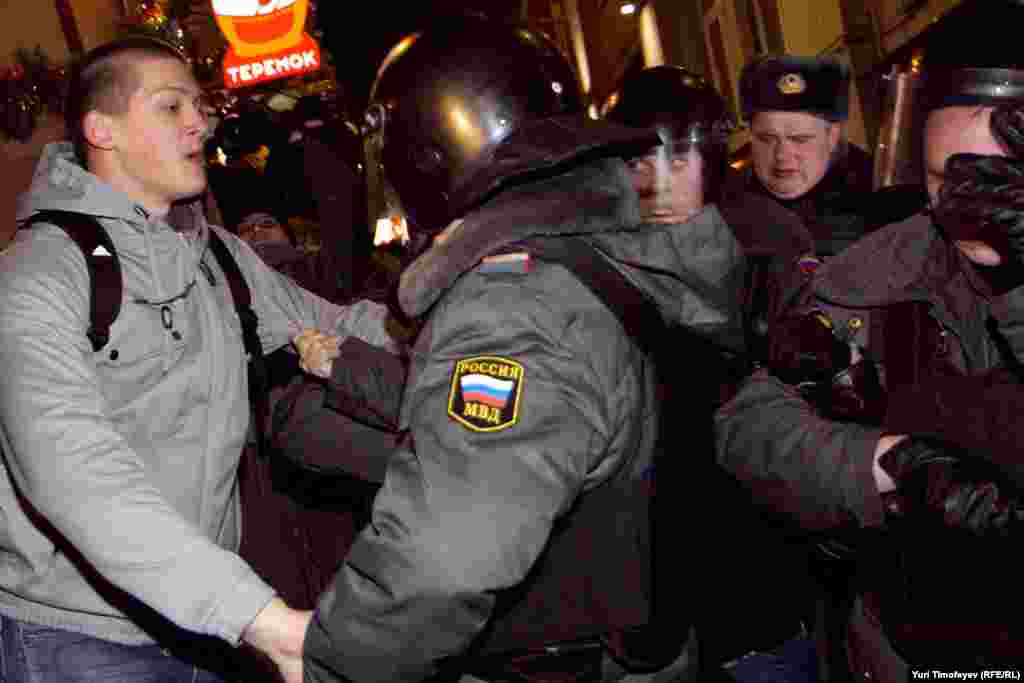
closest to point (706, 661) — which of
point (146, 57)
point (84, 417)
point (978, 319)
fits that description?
A: point (978, 319)

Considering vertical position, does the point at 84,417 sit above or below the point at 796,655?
above

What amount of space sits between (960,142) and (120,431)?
222 centimetres

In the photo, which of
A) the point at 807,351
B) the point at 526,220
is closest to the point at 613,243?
the point at 526,220

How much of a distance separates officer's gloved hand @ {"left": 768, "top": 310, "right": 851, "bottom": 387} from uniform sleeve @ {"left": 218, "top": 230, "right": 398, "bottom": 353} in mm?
1329

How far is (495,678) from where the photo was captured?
189cm

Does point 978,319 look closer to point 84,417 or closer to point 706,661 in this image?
point 706,661

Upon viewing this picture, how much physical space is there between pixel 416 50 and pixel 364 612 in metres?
1.32

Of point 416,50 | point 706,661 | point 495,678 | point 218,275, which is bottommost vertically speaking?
point 706,661

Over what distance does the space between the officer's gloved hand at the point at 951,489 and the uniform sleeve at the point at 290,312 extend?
171 cm

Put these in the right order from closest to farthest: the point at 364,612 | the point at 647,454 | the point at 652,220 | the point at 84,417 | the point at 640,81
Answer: the point at 364,612, the point at 647,454, the point at 84,417, the point at 652,220, the point at 640,81

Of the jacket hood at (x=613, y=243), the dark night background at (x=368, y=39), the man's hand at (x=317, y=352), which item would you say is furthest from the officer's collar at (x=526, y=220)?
the dark night background at (x=368, y=39)

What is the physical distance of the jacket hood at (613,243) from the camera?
1.72 m

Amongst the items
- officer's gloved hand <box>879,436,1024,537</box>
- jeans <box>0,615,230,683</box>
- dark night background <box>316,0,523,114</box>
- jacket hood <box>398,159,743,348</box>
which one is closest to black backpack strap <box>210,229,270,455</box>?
jeans <box>0,615,230,683</box>

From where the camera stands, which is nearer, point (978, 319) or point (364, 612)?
point (364, 612)
